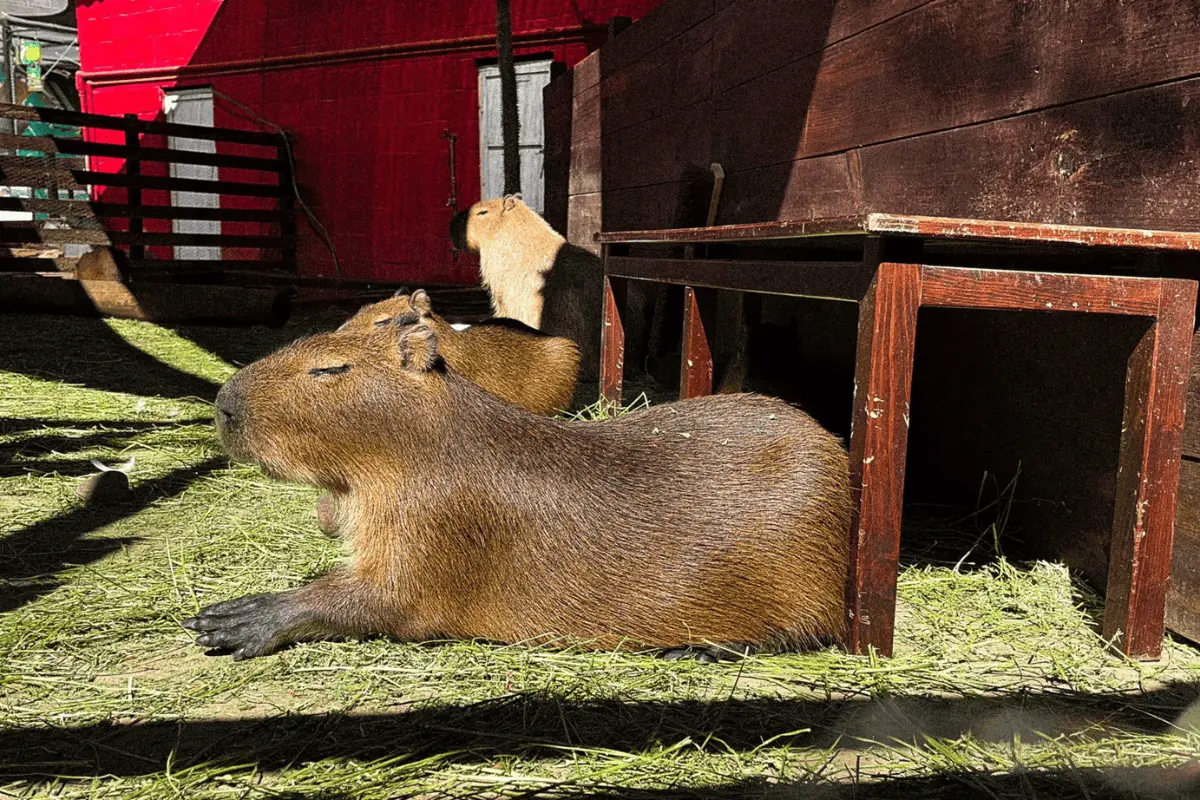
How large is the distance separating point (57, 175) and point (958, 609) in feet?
36.5

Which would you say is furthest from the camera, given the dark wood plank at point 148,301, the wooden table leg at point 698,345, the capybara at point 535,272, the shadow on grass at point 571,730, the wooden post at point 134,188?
the wooden post at point 134,188

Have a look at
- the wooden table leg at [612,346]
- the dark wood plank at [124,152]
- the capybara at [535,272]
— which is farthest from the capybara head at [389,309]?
the dark wood plank at [124,152]

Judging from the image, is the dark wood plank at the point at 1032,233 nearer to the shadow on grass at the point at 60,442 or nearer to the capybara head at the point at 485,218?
the shadow on grass at the point at 60,442

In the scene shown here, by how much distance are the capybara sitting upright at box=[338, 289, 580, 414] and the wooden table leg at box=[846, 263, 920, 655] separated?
2.08 m

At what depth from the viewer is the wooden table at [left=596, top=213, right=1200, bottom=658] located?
7.18 feet

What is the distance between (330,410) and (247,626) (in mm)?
555

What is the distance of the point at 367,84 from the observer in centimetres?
1223

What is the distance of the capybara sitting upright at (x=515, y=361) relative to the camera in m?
4.33

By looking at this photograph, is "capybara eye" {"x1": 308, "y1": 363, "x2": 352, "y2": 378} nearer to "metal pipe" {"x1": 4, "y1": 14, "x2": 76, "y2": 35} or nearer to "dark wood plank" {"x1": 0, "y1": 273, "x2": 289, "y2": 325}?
"dark wood plank" {"x1": 0, "y1": 273, "x2": 289, "y2": 325}

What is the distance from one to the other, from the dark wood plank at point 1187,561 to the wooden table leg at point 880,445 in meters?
0.74

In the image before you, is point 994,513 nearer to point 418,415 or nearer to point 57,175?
point 418,415

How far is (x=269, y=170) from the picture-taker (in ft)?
42.5

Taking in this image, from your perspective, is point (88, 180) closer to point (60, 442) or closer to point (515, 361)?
point (60, 442)

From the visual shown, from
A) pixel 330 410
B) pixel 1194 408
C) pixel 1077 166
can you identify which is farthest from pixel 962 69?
pixel 330 410
